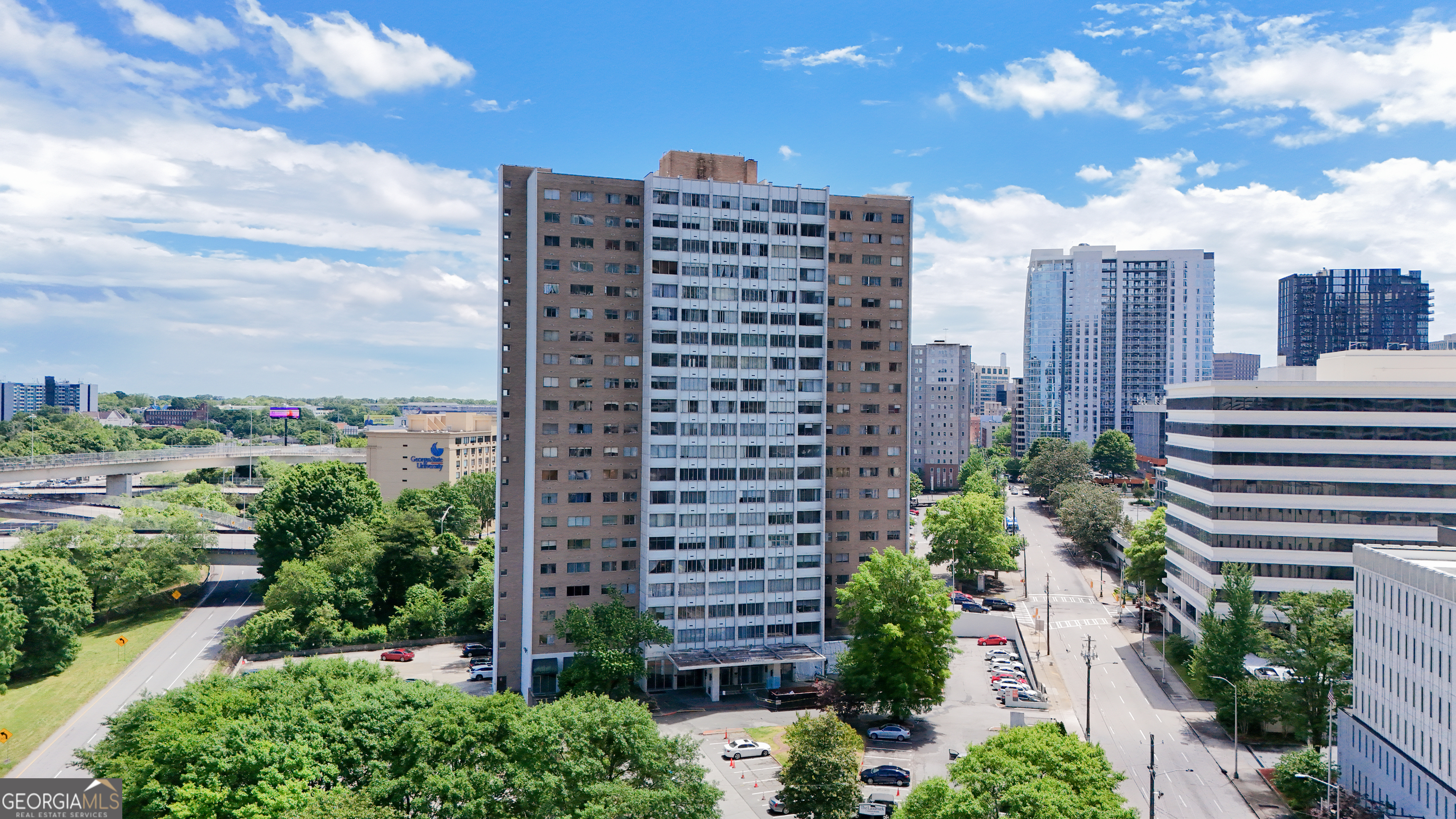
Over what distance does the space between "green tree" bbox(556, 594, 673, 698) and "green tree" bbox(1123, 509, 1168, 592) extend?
62571mm

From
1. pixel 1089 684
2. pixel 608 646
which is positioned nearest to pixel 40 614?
pixel 608 646

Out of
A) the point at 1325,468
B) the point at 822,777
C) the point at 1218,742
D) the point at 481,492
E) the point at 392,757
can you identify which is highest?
the point at 1325,468

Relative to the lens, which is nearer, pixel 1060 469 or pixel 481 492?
pixel 481 492

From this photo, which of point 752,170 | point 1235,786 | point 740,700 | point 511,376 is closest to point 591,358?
point 511,376

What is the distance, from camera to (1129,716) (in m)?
74.2

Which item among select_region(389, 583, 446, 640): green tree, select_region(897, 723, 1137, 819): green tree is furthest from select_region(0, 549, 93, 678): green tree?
select_region(897, 723, 1137, 819): green tree

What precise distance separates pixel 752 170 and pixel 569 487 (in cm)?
3648

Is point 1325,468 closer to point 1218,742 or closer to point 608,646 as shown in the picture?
point 1218,742

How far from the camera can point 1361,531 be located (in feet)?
267

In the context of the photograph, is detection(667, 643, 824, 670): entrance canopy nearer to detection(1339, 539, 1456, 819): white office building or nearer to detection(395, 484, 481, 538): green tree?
detection(1339, 539, 1456, 819): white office building

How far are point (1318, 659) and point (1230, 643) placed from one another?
7.96 m

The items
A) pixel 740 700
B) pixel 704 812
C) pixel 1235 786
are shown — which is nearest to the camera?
pixel 704 812

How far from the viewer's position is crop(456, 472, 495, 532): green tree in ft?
522

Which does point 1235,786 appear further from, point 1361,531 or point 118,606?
point 118,606
